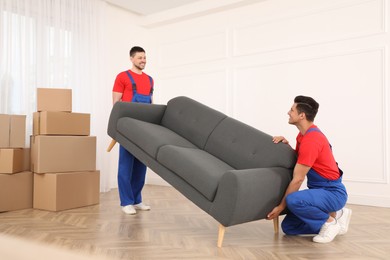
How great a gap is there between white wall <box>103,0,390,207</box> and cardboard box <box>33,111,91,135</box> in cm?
221

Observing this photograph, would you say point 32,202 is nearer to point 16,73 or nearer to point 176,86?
point 16,73

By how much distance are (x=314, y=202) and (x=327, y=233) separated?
0.22 metres

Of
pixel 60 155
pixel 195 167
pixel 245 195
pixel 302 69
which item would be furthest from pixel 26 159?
pixel 302 69

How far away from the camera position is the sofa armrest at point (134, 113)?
3162mm

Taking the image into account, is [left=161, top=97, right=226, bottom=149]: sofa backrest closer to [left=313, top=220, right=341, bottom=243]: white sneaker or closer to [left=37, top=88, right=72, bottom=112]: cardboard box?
[left=37, top=88, right=72, bottom=112]: cardboard box

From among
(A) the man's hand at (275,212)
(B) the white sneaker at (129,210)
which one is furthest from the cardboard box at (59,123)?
(A) the man's hand at (275,212)

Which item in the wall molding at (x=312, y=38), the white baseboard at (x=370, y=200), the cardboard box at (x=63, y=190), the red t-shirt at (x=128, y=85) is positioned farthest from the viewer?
the wall molding at (x=312, y=38)

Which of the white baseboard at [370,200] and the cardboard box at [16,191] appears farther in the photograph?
the white baseboard at [370,200]

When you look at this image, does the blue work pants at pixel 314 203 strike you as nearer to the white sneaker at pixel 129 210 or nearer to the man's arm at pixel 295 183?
the man's arm at pixel 295 183

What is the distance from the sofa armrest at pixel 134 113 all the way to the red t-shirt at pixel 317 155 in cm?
147

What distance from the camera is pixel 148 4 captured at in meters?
5.62

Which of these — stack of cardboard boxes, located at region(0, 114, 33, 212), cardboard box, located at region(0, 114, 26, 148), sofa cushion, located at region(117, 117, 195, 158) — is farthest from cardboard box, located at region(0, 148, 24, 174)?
sofa cushion, located at region(117, 117, 195, 158)

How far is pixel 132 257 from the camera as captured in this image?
6.66 ft

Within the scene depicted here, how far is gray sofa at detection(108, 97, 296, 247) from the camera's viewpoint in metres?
2.21
